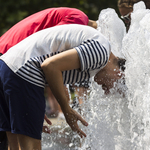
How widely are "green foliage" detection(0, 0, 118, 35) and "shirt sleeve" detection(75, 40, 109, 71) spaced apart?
5.68m

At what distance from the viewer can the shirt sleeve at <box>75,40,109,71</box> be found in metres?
1.66

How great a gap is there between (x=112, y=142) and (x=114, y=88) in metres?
0.50

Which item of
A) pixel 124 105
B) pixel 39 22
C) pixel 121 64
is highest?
pixel 39 22

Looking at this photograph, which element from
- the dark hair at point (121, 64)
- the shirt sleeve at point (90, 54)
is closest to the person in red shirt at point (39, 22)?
the dark hair at point (121, 64)

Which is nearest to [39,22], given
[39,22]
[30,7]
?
[39,22]

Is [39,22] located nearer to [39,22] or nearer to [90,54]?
[39,22]

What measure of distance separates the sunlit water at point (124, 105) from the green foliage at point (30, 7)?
14.2 feet

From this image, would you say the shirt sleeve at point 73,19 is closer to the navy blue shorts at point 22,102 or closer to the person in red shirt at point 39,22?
the person in red shirt at point 39,22

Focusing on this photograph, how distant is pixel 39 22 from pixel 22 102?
0.77 m

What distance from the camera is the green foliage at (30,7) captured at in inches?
283

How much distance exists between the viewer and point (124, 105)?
249 centimetres

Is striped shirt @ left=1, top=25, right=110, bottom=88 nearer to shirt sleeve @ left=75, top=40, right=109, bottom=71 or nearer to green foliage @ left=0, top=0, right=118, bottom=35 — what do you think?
shirt sleeve @ left=75, top=40, right=109, bottom=71

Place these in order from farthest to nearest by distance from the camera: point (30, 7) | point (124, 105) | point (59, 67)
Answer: point (30, 7), point (124, 105), point (59, 67)

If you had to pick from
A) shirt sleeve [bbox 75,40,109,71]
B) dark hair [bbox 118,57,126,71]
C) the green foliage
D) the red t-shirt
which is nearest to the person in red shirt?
the red t-shirt
